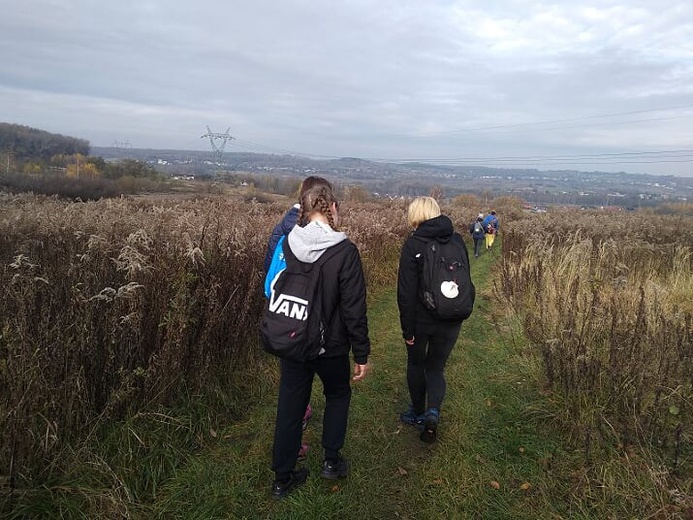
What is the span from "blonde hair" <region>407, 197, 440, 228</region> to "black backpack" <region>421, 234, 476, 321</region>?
0.68 ft

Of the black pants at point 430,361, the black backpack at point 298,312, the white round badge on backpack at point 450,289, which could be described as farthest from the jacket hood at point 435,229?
the black backpack at point 298,312

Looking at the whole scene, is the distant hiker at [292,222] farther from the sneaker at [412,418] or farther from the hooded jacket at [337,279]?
the sneaker at [412,418]

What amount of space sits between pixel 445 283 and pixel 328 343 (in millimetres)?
1072

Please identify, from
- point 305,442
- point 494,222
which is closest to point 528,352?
point 305,442

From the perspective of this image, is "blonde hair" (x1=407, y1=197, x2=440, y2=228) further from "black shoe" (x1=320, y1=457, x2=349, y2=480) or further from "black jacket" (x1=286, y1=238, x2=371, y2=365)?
"black shoe" (x1=320, y1=457, x2=349, y2=480)

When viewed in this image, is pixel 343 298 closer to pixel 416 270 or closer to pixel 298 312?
pixel 298 312

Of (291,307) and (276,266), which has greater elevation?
(276,266)

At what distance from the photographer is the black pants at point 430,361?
3.37 m

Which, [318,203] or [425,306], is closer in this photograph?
[318,203]

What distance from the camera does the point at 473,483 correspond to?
3012mm

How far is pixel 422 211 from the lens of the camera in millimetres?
3332

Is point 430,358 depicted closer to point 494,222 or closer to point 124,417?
point 124,417

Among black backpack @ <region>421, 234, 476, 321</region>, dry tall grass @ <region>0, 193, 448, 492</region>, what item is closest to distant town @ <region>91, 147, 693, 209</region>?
dry tall grass @ <region>0, 193, 448, 492</region>

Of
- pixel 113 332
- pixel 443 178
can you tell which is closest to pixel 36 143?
pixel 443 178
